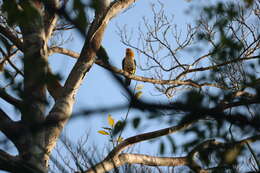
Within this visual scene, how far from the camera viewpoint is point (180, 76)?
170 inches

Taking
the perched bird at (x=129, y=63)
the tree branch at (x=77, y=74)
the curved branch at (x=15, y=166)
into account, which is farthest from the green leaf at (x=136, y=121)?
the perched bird at (x=129, y=63)

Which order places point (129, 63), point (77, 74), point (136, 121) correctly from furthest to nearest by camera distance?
point (129, 63), point (77, 74), point (136, 121)

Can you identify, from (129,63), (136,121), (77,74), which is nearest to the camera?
(136,121)

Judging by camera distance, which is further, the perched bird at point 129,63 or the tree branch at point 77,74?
the perched bird at point 129,63

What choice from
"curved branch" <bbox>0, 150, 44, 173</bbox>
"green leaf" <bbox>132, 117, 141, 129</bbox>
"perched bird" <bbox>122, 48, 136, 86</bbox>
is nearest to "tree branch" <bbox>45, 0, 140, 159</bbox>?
"curved branch" <bbox>0, 150, 44, 173</bbox>

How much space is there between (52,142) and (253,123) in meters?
1.98

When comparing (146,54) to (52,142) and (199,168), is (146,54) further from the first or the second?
(199,168)

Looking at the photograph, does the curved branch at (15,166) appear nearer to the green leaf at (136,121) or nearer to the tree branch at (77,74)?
the green leaf at (136,121)

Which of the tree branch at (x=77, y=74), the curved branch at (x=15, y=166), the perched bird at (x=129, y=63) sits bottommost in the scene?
the curved branch at (x=15, y=166)

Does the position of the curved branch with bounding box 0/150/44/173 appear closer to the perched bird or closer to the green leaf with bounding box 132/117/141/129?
the green leaf with bounding box 132/117/141/129

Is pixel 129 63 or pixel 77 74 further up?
pixel 129 63

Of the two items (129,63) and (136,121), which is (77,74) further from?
(129,63)

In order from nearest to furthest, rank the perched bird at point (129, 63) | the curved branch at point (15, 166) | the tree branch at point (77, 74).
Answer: the curved branch at point (15, 166), the tree branch at point (77, 74), the perched bird at point (129, 63)

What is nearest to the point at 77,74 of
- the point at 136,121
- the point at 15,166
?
the point at 15,166
